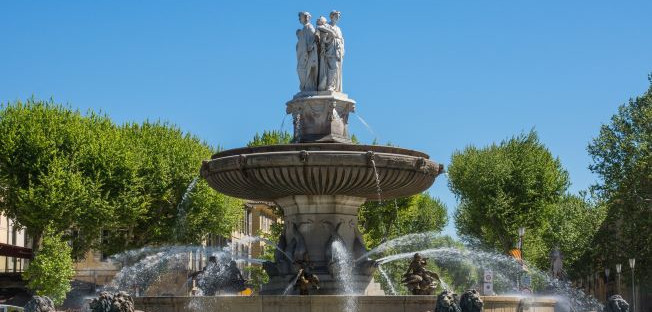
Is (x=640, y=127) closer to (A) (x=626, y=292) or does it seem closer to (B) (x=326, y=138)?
(B) (x=326, y=138)

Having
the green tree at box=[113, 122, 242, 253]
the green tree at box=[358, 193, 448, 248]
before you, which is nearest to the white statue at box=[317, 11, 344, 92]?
the green tree at box=[358, 193, 448, 248]

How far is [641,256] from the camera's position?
143 feet

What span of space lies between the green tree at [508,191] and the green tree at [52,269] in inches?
812

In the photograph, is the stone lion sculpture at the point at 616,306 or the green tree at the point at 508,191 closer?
the stone lion sculpture at the point at 616,306

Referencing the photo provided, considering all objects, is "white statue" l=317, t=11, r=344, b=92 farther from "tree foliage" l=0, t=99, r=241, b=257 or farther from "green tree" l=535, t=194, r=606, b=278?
"green tree" l=535, t=194, r=606, b=278

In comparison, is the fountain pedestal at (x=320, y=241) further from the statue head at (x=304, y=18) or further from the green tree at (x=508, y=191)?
the green tree at (x=508, y=191)

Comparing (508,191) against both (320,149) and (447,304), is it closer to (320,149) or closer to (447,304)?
(320,149)

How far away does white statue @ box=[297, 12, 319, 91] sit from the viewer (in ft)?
65.8

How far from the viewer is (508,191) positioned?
54844mm

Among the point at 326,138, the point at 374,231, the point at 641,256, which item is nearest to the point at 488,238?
the point at 374,231

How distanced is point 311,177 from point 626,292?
6936 cm

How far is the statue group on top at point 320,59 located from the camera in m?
20.0

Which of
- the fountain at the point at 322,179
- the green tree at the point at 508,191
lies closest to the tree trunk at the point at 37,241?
the green tree at the point at 508,191

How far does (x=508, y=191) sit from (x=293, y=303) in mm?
41014
